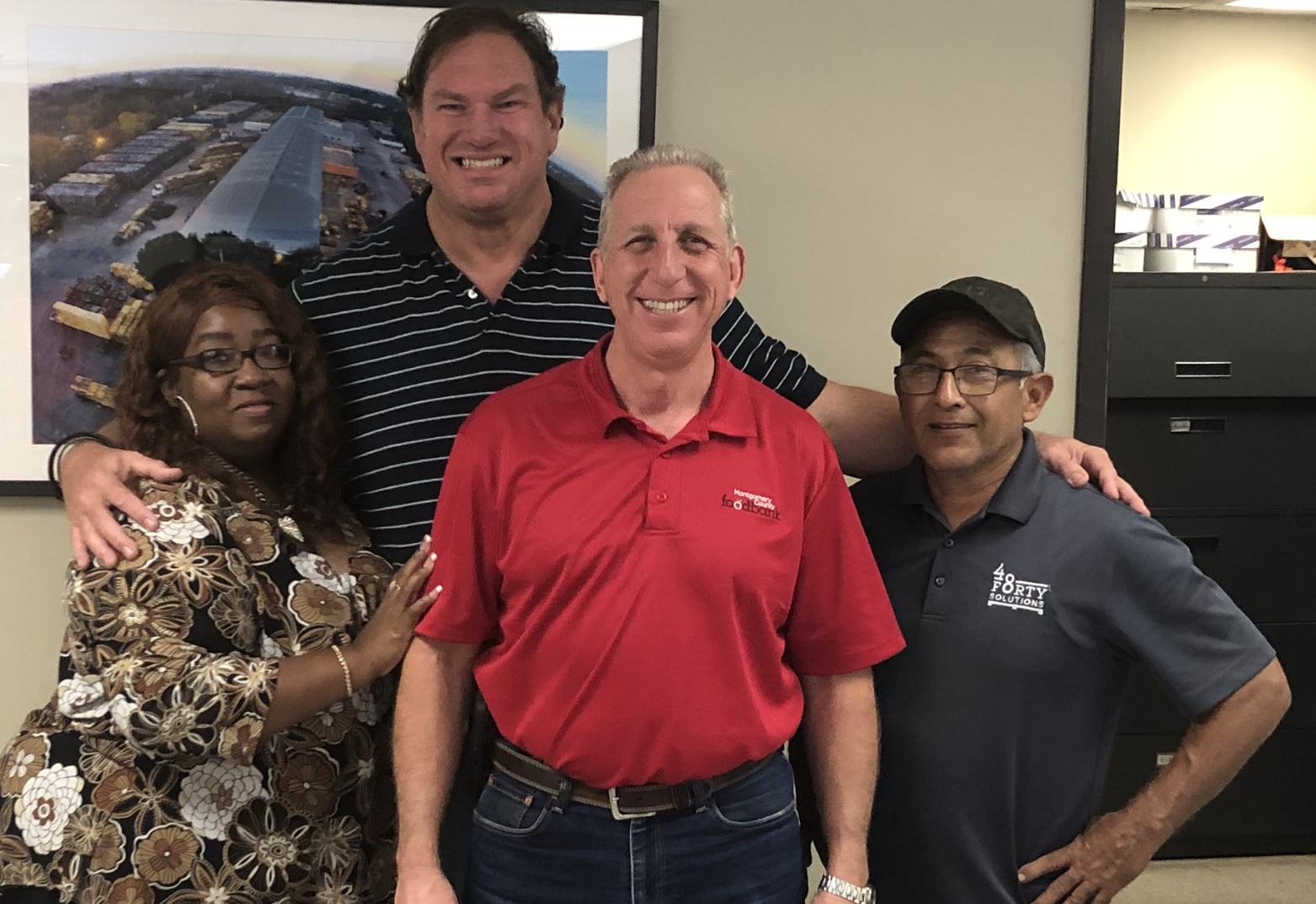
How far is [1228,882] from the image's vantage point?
10.6 ft

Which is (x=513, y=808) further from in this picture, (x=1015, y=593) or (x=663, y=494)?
(x=1015, y=593)

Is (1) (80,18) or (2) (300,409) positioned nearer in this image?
(2) (300,409)

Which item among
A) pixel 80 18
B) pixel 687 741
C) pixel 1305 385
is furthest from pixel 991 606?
pixel 1305 385

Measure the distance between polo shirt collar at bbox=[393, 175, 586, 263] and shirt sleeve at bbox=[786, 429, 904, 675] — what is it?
1.91 ft

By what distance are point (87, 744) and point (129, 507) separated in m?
0.34

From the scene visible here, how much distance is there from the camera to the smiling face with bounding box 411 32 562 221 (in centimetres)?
155

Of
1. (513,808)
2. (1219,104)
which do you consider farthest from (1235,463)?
→ (513,808)

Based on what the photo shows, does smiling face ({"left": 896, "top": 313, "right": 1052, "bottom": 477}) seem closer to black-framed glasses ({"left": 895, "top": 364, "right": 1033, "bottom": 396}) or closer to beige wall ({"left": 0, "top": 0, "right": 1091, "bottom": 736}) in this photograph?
black-framed glasses ({"left": 895, "top": 364, "right": 1033, "bottom": 396})

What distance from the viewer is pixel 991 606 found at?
4.66ft

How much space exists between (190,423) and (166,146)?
2.02 feet

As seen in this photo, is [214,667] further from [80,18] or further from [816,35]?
[816,35]

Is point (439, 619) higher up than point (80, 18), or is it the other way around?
point (80, 18)

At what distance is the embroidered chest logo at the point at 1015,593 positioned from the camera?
1.41m

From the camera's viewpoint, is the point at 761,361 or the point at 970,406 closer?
the point at 970,406
